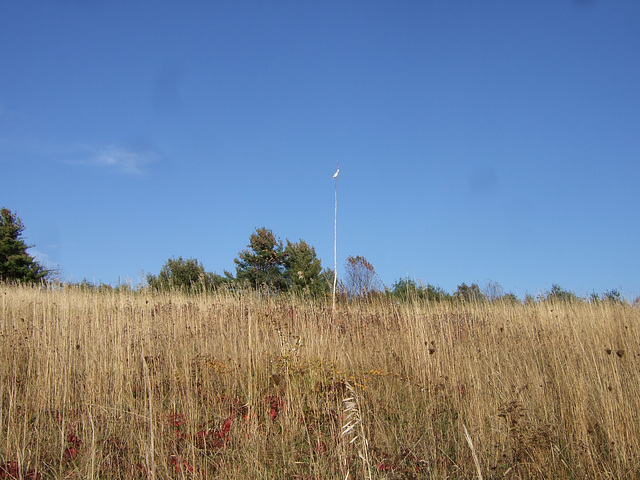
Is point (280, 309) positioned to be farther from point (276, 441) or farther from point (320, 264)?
point (320, 264)

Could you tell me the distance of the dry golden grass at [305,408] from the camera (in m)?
3.07

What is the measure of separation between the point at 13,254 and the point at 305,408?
22145 millimetres

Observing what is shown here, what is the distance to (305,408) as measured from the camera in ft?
14.3

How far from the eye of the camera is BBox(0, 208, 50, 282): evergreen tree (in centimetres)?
2052

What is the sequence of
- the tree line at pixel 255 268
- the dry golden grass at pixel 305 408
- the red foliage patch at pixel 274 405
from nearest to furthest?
the dry golden grass at pixel 305 408, the red foliage patch at pixel 274 405, the tree line at pixel 255 268

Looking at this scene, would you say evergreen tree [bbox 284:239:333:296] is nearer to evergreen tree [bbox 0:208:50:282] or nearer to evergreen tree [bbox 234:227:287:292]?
evergreen tree [bbox 234:227:287:292]

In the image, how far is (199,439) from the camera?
3.55 m

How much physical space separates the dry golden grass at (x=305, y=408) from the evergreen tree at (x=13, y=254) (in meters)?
17.2

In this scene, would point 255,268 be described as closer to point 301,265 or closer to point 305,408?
point 301,265

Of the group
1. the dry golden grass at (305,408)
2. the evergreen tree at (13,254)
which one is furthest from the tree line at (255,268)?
the dry golden grass at (305,408)

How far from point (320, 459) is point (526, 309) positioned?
8.05m

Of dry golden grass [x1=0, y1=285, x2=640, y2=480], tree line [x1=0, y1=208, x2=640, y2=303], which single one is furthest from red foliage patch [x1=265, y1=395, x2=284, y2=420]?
tree line [x1=0, y1=208, x2=640, y2=303]

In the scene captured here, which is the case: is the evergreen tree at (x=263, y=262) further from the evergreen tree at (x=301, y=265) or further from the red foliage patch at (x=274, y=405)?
the red foliage patch at (x=274, y=405)

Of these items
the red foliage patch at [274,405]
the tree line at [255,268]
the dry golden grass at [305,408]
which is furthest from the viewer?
the tree line at [255,268]
